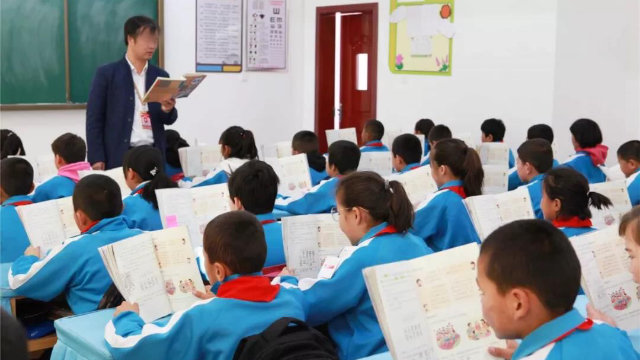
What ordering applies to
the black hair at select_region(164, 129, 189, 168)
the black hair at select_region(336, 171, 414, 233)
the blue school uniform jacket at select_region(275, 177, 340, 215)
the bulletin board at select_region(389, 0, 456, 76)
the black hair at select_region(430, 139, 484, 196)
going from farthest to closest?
the bulletin board at select_region(389, 0, 456, 76), the black hair at select_region(164, 129, 189, 168), the blue school uniform jacket at select_region(275, 177, 340, 215), the black hair at select_region(430, 139, 484, 196), the black hair at select_region(336, 171, 414, 233)

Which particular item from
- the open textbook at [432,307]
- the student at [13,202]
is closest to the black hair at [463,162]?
the open textbook at [432,307]

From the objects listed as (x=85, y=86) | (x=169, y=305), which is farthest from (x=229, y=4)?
(x=169, y=305)

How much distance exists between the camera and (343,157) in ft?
14.9

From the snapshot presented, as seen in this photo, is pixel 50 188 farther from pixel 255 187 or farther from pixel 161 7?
pixel 161 7

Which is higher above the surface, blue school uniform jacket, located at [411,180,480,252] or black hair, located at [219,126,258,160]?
black hair, located at [219,126,258,160]

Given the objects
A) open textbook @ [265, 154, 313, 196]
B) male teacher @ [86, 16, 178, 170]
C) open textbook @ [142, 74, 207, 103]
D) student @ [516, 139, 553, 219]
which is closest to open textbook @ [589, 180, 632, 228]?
student @ [516, 139, 553, 219]

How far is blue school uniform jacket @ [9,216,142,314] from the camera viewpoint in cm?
259

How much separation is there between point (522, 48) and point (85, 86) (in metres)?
4.13

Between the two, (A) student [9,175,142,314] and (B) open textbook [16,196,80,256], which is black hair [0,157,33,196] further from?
(A) student [9,175,142,314]

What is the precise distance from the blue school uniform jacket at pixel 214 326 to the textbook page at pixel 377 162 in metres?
3.45

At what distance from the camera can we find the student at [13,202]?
10.6 ft

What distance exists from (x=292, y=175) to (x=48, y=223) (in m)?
1.92

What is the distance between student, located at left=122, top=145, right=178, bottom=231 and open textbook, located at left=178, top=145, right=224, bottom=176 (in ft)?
4.18

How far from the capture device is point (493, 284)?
1420mm
